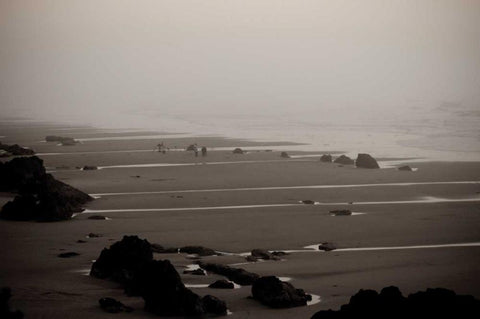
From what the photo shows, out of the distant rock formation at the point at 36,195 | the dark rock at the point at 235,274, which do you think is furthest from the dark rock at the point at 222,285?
the distant rock formation at the point at 36,195

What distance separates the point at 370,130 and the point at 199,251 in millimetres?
52984

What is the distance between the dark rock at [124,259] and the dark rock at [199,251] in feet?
10.7

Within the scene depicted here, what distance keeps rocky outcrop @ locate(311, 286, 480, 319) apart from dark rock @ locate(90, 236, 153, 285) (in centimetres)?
602

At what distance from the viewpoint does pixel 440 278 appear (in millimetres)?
16875

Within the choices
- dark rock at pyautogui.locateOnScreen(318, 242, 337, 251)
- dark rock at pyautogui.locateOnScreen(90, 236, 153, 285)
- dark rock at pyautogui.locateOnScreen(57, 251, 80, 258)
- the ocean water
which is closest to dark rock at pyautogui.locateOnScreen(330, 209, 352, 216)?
dark rock at pyautogui.locateOnScreen(318, 242, 337, 251)

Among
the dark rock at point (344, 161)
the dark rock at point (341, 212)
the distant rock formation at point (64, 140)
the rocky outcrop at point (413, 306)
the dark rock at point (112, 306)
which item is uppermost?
the distant rock formation at point (64, 140)

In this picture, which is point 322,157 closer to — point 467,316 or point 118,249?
point 118,249

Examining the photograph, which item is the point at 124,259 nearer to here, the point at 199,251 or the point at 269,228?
the point at 199,251

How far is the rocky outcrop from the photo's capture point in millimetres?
10938

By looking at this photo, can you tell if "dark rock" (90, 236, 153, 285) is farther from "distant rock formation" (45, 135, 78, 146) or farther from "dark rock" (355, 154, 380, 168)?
"distant rock formation" (45, 135, 78, 146)

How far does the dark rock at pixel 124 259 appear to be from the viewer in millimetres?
16484

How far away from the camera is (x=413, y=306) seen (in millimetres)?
11180

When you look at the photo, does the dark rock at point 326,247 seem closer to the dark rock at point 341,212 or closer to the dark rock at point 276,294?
the dark rock at point 341,212

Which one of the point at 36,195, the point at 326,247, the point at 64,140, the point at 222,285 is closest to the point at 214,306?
the point at 222,285
